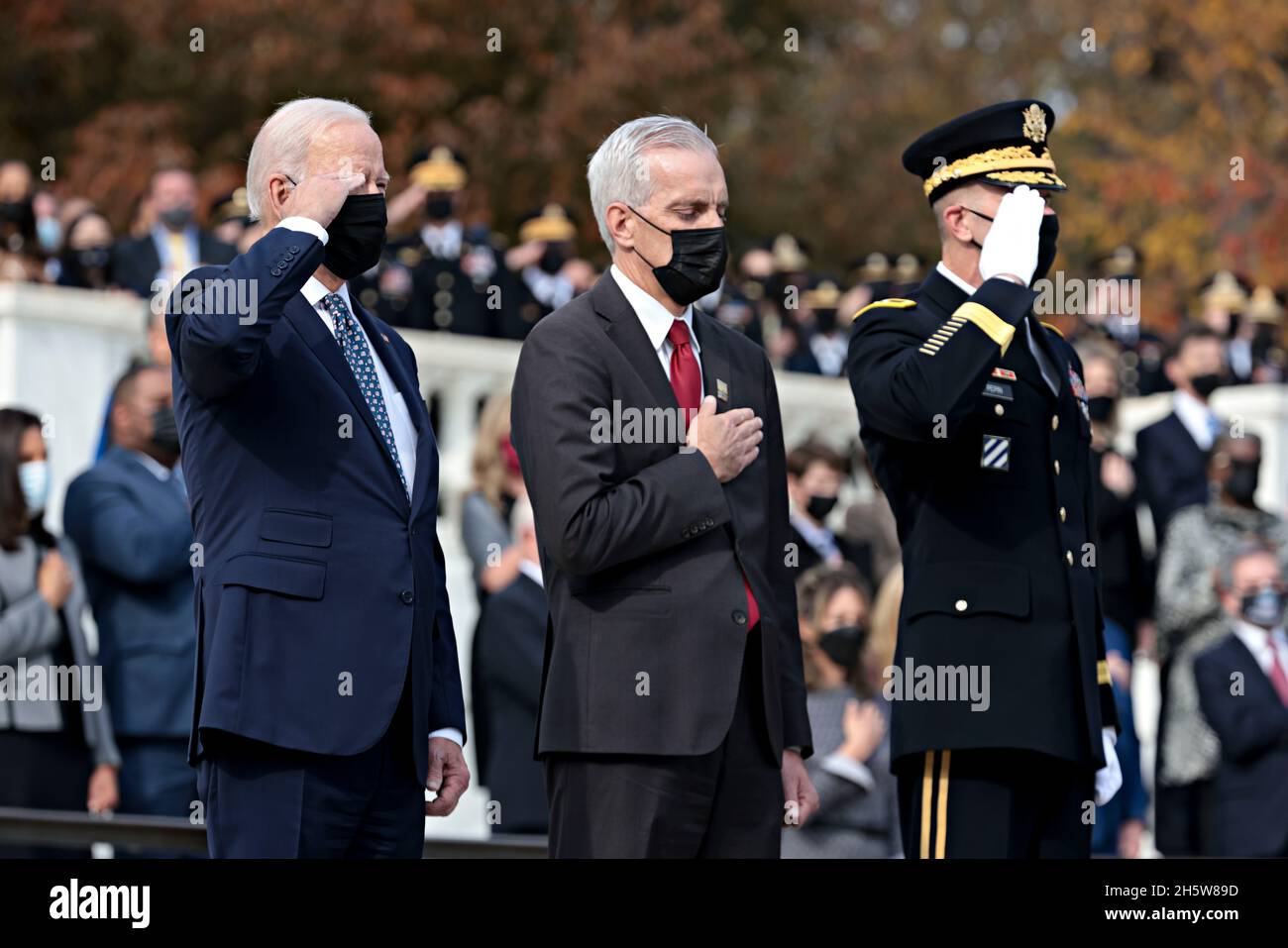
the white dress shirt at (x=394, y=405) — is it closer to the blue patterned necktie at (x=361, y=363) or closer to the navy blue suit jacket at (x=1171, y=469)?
the blue patterned necktie at (x=361, y=363)

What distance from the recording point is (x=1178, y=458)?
38.2ft

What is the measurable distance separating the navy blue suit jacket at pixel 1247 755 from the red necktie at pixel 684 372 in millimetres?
4827

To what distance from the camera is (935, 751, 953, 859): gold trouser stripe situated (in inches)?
200

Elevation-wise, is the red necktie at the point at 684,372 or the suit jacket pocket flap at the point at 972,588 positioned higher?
the red necktie at the point at 684,372

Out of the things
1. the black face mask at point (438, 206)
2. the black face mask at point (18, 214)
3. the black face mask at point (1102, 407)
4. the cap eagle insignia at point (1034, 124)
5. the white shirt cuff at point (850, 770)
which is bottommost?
the white shirt cuff at point (850, 770)

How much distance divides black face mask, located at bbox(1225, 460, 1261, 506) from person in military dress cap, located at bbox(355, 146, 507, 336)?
3.84 metres

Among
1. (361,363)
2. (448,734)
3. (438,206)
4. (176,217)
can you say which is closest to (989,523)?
(448,734)

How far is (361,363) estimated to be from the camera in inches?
197

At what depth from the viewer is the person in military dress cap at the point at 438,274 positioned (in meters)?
12.1

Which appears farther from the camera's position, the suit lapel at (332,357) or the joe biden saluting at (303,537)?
the suit lapel at (332,357)

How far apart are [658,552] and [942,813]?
34.9 inches

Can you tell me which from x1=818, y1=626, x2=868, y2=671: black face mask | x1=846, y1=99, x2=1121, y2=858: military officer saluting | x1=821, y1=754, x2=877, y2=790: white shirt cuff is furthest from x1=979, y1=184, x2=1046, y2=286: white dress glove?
x1=818, y1=626, x2=868, y2=671: black face mask

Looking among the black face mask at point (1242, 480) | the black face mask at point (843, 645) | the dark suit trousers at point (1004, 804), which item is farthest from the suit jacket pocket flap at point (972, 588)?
the black face mask at point (1242, 480)

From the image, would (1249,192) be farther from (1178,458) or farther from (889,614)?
(889,614)
